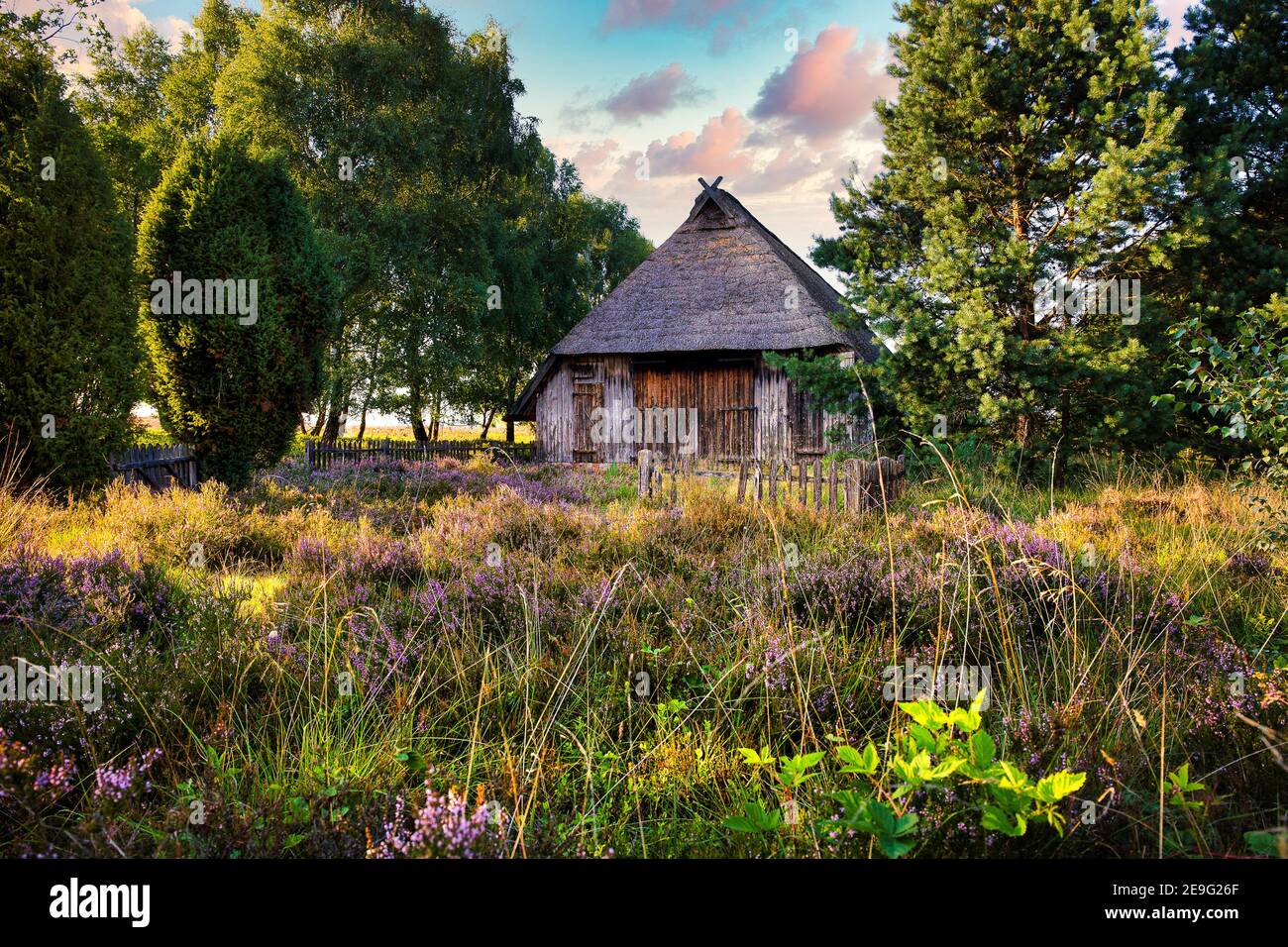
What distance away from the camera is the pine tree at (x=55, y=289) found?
755 cm

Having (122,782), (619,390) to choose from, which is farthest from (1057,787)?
(619,390)

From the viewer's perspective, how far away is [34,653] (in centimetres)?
334

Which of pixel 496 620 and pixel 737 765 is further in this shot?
pixel 496 620

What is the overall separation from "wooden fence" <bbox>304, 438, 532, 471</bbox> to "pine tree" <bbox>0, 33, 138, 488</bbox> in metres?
6.47

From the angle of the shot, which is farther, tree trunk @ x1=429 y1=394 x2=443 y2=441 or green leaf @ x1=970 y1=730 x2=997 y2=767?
tree trunk @ x1=429 y1=394 x2=443 y2=441

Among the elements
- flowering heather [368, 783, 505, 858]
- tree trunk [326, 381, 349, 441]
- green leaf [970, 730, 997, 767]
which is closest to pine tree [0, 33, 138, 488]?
flowering heather [368, 783, 505, 858]

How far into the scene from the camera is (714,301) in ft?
57.4

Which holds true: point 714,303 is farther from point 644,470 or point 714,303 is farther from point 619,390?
point 644,470

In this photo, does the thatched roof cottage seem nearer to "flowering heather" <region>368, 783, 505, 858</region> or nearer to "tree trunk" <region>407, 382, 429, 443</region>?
"tree trunk" <region>407, 382, 429, 443</region>

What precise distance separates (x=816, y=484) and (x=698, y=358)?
31.5 feet

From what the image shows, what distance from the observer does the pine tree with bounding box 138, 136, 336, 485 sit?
381 inches

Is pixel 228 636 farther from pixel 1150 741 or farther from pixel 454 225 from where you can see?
pixel 454 225
